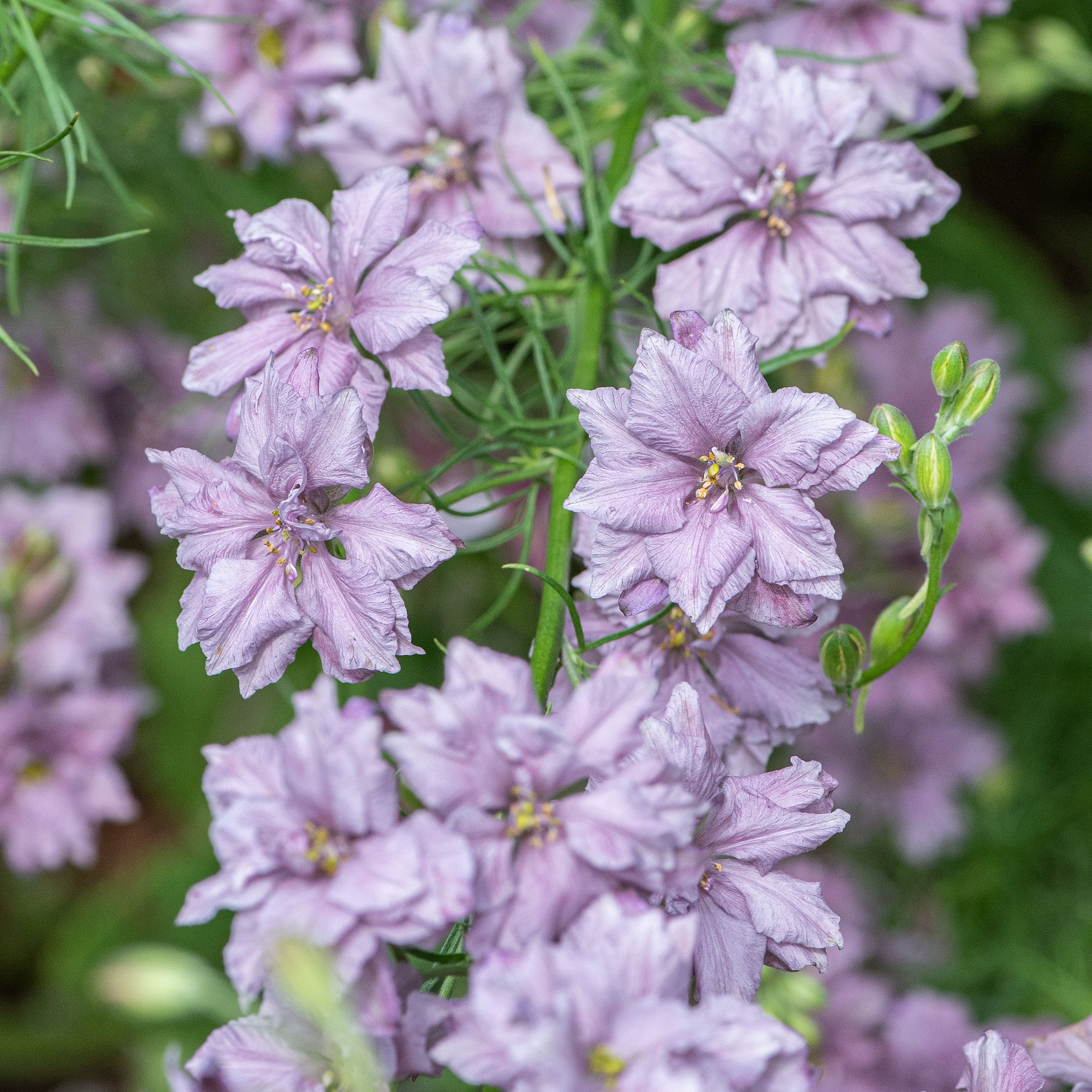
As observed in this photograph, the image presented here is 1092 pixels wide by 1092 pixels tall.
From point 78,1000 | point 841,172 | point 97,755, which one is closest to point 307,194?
point 97,755

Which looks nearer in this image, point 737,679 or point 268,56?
point 737,679

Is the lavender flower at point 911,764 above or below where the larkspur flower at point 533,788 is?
below

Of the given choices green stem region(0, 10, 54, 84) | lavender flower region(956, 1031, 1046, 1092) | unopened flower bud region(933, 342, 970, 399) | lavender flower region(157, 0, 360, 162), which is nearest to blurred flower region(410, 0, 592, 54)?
lavender flower region(157, 0, 360, 162)

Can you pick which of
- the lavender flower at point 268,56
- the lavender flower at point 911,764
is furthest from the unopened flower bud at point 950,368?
the lavender flower at point 911,764

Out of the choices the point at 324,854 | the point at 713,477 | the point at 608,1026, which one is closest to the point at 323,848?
the point at 324,854

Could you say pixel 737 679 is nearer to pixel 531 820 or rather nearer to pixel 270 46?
pixel 531 820

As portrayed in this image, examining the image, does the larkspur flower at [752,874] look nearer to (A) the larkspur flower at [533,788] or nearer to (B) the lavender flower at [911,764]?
(A) the larkspur flower at [533,788]
